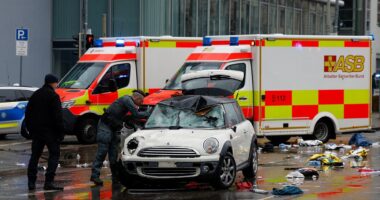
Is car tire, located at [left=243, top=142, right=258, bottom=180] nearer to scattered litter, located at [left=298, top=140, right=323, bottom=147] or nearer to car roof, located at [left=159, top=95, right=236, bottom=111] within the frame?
car roof, located at [left=159, top=95, right=236, bottom=111]

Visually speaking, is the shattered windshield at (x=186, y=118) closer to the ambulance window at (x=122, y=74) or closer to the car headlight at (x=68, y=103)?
the car headlight at (x=68, y=103)

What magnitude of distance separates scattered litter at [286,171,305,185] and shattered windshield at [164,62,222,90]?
251 inches

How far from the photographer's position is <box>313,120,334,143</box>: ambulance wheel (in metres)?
22.5

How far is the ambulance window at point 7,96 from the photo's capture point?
2321 centimetres

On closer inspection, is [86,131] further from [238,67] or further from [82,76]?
[238,67]

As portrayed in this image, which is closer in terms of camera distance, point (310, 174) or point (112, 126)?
point (112, 126)

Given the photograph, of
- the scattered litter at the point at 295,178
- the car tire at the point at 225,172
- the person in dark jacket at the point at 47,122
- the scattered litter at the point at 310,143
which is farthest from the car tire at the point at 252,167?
the scattered litter at the point at 310,143

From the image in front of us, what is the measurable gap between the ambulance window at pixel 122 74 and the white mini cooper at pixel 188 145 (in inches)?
336

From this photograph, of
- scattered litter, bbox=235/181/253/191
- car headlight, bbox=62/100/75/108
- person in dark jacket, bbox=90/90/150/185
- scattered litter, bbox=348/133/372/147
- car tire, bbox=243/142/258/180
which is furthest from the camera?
scattered litter, bbox=348/133/372/147

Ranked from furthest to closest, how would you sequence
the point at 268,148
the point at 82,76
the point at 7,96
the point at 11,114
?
the point at 7,96 < the point at 11,114 < the point at 82,76 < the point at 268,148

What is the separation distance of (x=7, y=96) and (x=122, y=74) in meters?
3.42

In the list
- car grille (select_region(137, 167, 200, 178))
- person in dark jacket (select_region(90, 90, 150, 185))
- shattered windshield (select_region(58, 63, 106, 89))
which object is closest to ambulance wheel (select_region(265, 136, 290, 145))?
shattered windshield (select_region(58, 63, 106, 89))

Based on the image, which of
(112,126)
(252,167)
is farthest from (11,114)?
(252,167)

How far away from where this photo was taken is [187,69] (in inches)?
818
